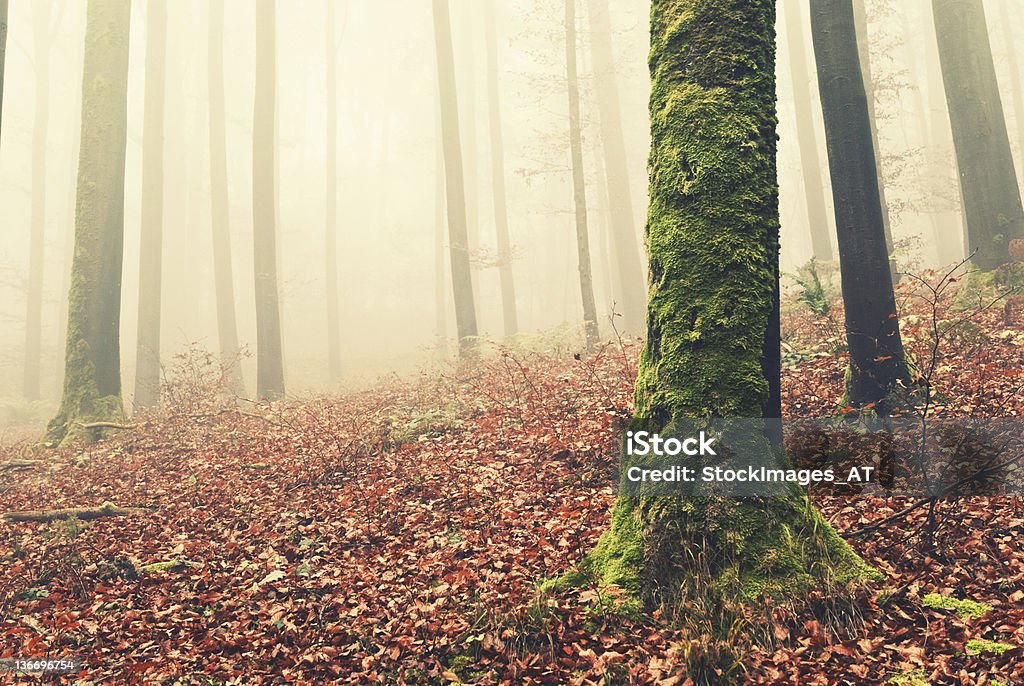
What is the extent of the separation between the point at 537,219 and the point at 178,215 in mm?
24828

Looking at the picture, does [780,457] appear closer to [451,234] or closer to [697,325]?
[697,325]

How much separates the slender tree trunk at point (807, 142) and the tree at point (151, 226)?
52.3 feet

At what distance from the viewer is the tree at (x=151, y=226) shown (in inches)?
575

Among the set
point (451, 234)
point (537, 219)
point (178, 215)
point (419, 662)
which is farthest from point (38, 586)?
point (537, 219)

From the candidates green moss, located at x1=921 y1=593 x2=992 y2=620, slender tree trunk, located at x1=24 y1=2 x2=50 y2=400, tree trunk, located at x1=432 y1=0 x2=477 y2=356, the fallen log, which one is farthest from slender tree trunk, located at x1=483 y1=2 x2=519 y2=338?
green moss, located at x1=921 y1=593 x2=992 y2=620

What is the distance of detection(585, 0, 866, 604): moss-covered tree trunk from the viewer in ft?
13.1

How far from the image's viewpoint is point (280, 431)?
1020cm

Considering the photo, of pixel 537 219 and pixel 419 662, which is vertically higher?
pixel 537 219

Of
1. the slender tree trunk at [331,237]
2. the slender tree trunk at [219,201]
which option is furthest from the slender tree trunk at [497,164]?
the slender tree trunk at [219,201]

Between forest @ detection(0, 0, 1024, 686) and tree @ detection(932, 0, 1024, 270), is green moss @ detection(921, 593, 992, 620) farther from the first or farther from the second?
tree @ detection(932, 0, 1024, 270)

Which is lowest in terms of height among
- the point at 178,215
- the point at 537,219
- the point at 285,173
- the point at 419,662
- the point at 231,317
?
the point at 419,662

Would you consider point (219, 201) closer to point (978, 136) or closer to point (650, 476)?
point (978, 136)

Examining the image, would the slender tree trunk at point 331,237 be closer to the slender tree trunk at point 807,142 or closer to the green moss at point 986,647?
the slender tree trunk at point 807,142

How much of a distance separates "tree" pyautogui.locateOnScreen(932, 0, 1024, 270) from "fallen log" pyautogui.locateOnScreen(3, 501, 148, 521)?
11467 millimetres
